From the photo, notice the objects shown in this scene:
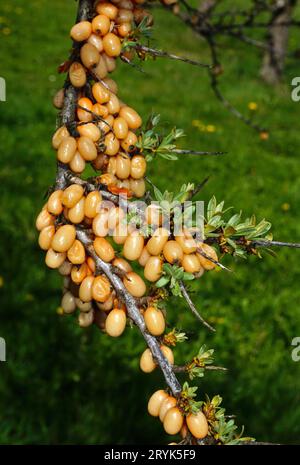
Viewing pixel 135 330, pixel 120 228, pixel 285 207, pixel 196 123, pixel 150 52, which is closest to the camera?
pixel 120 228

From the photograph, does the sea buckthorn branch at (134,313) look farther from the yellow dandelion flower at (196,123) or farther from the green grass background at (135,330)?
the yellow dandelion flower at (196,123)

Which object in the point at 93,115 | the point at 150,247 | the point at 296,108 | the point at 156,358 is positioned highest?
the point at 93,115

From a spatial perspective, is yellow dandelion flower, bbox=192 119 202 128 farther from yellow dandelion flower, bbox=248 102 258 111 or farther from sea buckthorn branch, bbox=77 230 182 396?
sea buckthorn branch, bbox=77 230 182 396

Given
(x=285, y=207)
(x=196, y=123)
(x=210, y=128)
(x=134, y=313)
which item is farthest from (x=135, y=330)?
(x=196, y=123)

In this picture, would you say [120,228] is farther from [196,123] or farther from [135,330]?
[196,123]

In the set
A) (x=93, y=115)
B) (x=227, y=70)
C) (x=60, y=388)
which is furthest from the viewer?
(x=227, y=70)

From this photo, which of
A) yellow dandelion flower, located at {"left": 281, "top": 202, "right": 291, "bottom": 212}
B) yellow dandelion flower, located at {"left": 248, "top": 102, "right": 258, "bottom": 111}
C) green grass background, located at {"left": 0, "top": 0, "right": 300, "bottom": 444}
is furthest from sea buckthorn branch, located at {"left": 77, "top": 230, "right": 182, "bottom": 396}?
yellow dandelion flower, located at {"left": 248, "top": 102, "right": 258, "bottom": 111}

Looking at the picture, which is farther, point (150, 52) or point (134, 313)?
point (150, 52)
